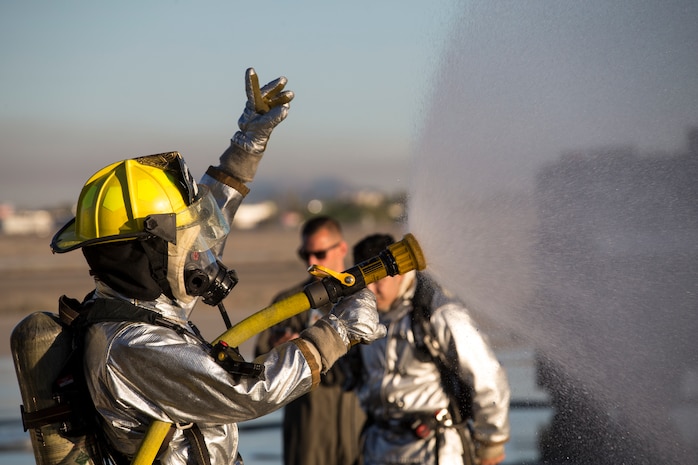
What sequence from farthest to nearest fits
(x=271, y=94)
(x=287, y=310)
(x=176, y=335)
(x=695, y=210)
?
(x=271, y=94), (x=695, y=210), (x=287, y=310), (x=176, y=335)

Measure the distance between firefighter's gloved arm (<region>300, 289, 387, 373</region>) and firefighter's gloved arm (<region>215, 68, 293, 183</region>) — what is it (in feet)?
3.45

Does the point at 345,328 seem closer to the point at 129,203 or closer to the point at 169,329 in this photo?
the point at 169,329

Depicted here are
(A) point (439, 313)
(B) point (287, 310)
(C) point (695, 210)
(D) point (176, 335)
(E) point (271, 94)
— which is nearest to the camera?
(D) point (176, 335)

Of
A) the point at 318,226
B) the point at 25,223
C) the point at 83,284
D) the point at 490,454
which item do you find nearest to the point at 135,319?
the point at 490,454

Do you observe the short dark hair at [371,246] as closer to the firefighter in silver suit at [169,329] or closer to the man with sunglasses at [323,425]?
the man with sunglasses at [323,425]

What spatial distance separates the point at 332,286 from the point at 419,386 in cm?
169

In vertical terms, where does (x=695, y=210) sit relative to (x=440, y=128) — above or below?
below

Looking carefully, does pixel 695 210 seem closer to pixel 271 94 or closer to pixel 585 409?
pixel 585 409

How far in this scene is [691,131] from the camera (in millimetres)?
4305

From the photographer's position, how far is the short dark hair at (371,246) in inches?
227

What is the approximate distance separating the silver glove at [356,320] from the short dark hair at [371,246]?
203cm

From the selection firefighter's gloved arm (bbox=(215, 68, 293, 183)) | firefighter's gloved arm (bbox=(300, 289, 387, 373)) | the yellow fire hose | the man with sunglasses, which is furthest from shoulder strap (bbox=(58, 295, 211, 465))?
the man with sunglasses

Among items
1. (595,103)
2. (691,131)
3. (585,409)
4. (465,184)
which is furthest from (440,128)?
(585,409)

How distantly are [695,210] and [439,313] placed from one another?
4.78 feet
